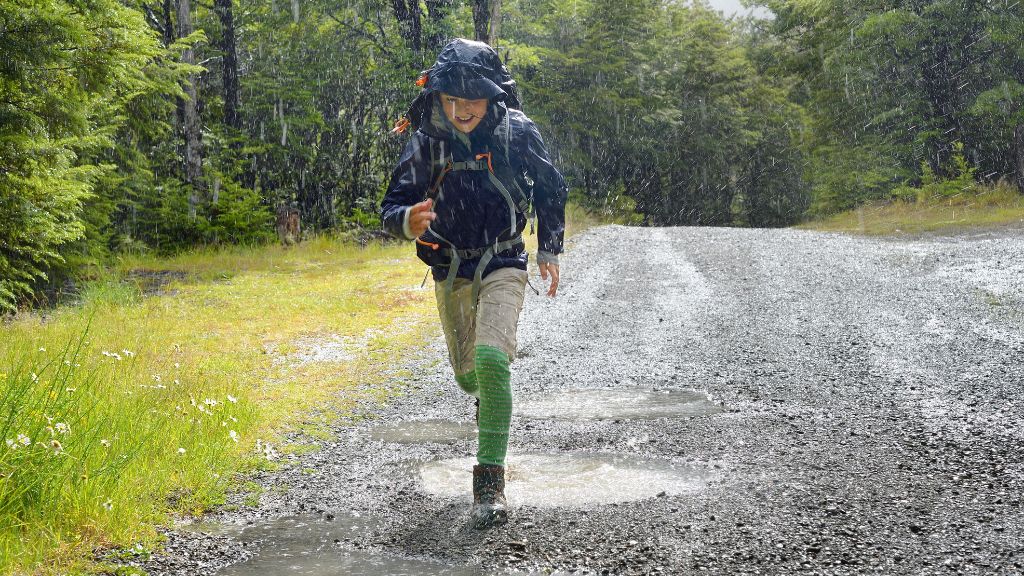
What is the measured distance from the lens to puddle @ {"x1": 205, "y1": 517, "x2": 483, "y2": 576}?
2982mm

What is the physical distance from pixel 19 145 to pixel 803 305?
7.72 metres

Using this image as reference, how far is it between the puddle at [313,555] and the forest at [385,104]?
17.6 feet

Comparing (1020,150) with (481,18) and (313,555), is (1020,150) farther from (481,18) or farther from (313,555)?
(313,555)

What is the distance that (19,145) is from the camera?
7379mm

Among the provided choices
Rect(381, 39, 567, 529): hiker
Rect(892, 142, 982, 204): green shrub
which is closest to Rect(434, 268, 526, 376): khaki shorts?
Rect(381, 39, 567, 529): hiker

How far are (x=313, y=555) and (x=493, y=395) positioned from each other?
3.28 feet

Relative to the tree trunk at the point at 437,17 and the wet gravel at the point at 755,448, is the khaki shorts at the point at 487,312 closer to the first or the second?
the wet gravel at the point at 755,448

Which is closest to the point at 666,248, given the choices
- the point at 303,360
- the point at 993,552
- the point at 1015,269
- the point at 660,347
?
the point at 1015,269

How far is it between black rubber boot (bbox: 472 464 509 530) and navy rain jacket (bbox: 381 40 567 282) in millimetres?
920

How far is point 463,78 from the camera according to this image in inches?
146

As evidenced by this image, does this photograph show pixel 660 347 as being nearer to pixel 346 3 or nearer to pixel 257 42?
pixel 346 3

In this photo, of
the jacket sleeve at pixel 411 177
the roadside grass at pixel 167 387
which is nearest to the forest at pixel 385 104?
the roadside grass at pixel 167 387

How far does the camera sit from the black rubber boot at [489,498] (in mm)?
3354

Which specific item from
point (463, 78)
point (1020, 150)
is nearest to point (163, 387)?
point (463, 78)
